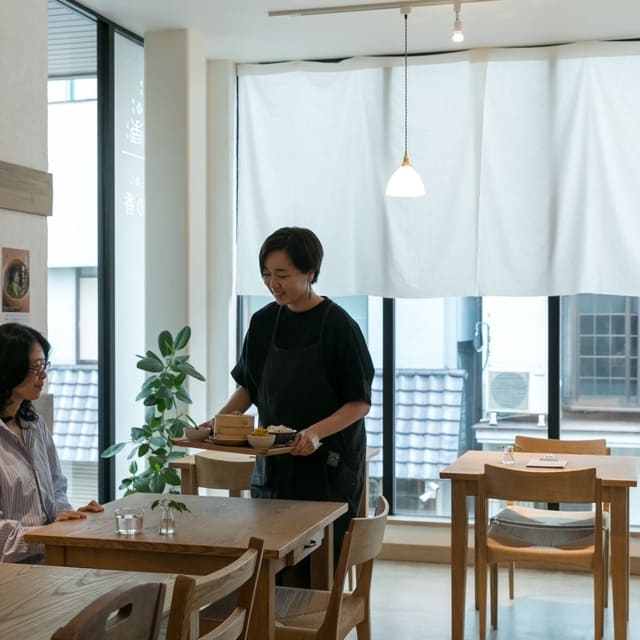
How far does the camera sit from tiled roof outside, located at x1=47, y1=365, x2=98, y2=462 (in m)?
5.03

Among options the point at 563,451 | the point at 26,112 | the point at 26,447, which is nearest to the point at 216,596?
the point at 26,447

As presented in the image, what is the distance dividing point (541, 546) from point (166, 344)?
2150 mm

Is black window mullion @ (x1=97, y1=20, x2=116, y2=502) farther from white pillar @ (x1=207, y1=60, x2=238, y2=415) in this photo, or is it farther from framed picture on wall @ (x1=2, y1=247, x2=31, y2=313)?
framed picture on wall @ (x1=2, y1=247, x2=31, y2=313)

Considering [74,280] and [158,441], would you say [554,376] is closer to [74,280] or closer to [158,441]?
[158,441]

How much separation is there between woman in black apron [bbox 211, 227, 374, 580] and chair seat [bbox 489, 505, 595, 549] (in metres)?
1.25

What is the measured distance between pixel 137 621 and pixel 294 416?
1.52 metres

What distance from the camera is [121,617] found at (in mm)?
1589

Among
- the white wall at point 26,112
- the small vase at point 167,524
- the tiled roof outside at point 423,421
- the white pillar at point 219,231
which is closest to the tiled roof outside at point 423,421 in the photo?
Result: the tiled roof outside at point 423,421

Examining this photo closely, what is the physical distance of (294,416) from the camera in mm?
3117

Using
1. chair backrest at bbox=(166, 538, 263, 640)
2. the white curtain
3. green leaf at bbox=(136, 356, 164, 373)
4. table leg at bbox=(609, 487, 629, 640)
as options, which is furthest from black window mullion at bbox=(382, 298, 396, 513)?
chair backrest at bbox=(166, 538, 263, 640)

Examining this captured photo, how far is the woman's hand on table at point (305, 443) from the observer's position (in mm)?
2846

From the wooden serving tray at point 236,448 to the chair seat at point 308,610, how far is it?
0.43 meters

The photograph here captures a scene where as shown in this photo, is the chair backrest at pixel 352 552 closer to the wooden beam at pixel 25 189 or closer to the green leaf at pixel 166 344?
the wooden beam at pixel 25 189

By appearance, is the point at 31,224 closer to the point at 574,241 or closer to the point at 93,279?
the point at 93,279
